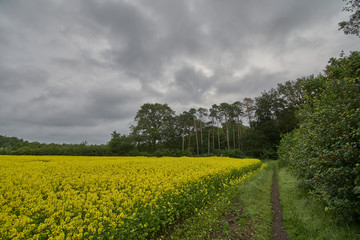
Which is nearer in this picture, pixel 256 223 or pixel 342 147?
pixel 342 147

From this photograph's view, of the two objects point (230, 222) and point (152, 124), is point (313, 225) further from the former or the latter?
point (152, 124)

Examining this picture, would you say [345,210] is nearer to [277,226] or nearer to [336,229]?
[336,229]

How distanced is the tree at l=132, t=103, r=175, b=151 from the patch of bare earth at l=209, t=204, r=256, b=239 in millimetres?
37166

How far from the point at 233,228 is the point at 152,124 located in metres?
41.4

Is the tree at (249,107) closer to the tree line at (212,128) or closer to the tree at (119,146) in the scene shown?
the tree line at (212,128)

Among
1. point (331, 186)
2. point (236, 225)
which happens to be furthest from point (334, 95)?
point (236, 225)

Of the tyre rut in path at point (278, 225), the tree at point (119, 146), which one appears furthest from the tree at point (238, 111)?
the tyre rut in path at point (278, 225)

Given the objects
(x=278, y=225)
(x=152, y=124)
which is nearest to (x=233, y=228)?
(x=278, y=225)

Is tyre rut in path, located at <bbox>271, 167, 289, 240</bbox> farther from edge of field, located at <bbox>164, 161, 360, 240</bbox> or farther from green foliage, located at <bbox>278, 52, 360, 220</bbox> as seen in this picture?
green foliage, located at <bbox>278, 52, 360, 220</bbox>

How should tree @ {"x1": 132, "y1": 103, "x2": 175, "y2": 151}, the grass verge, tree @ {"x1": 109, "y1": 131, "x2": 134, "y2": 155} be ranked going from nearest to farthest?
1. the grass verge
2. tree @ {"x1": 109, "y1": 131, "x2": 134, "y2": 155}
3. tree @ {"x1": 132, "y1": 103, "x2": 175, "y2": 151}

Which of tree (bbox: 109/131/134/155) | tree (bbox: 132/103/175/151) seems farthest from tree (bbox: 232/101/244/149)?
tree (bbox: 109/131/134/155)

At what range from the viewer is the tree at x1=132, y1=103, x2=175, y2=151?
42.6 meters

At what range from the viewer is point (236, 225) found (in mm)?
5512

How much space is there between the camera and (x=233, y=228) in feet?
17.4
